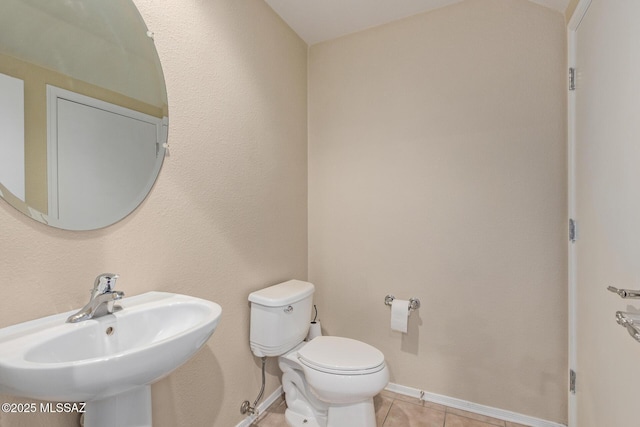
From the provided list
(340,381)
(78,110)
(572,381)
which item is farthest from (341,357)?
(78,110)

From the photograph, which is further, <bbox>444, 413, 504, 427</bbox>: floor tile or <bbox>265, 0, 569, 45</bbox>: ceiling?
<bbox>265, 0, 569, 45</bbox>: ceiling

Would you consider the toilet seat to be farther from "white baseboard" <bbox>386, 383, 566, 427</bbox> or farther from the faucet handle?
the faucet handle

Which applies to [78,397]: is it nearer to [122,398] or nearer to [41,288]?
[122,398]

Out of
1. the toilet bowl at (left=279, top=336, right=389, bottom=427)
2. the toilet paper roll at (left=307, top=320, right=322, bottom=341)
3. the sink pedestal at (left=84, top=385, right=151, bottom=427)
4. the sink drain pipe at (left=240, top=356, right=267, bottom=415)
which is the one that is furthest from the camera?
the toilet paper roll at (left=307, top=320, right=322, bottom=341)

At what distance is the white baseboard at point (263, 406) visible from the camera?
1624mm

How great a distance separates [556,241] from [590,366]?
614 millimetres

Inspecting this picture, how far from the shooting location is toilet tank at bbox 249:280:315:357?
62.6 inches

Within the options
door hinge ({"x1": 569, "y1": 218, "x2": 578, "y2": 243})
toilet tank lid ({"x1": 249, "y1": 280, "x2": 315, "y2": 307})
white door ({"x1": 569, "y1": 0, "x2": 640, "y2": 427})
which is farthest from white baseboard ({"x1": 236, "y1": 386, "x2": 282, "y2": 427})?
door hinge ({"x1": 569, "y1": 218, "x2": 578, "y2": 243})

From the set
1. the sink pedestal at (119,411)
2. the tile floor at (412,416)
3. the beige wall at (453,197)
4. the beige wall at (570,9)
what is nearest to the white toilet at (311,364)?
the tile floor at (412,416)

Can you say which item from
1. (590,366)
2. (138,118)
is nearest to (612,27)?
(590,366)

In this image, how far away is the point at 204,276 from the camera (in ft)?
4.57

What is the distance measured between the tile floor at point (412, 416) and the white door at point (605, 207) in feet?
1.56

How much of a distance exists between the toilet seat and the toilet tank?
122 millimetres

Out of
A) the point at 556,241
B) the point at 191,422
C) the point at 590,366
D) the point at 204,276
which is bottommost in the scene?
the point at 191,422
